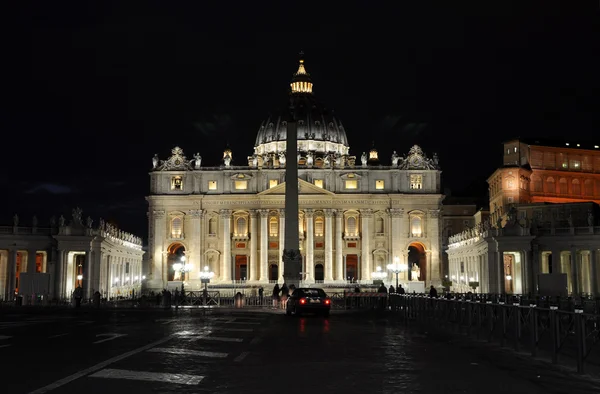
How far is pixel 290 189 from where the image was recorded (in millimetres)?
55125

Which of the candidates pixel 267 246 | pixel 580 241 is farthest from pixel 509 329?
pixel 267 246

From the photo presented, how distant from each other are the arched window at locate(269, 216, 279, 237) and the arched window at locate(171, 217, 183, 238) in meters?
13.7

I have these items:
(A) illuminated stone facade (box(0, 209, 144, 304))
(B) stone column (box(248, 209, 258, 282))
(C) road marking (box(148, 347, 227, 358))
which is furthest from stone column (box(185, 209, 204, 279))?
(C) road marking (box(148, 347, 227, 358))

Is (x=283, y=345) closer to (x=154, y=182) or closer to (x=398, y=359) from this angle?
(x=398, y=359)

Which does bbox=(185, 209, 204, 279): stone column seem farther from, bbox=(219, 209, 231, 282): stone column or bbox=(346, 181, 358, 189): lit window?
bbox=(346, 181, 358, 189): lit window

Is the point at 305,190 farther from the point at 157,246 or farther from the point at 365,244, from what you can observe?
the point at 157,246

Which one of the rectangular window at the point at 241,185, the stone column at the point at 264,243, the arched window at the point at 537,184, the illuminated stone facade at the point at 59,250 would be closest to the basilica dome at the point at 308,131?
the rectangular window at the point at 241,185

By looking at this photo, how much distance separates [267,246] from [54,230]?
42.0 metres

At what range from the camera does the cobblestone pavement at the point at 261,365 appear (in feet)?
45.0

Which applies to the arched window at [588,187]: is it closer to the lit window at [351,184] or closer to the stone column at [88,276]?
the lit window at [351,184]

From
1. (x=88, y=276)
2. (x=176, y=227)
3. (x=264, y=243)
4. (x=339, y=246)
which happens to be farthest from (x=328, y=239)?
(x=88, y=276)

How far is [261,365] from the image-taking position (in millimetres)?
16766

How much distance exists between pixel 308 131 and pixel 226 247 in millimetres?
38400

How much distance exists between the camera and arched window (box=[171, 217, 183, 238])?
370 feet
